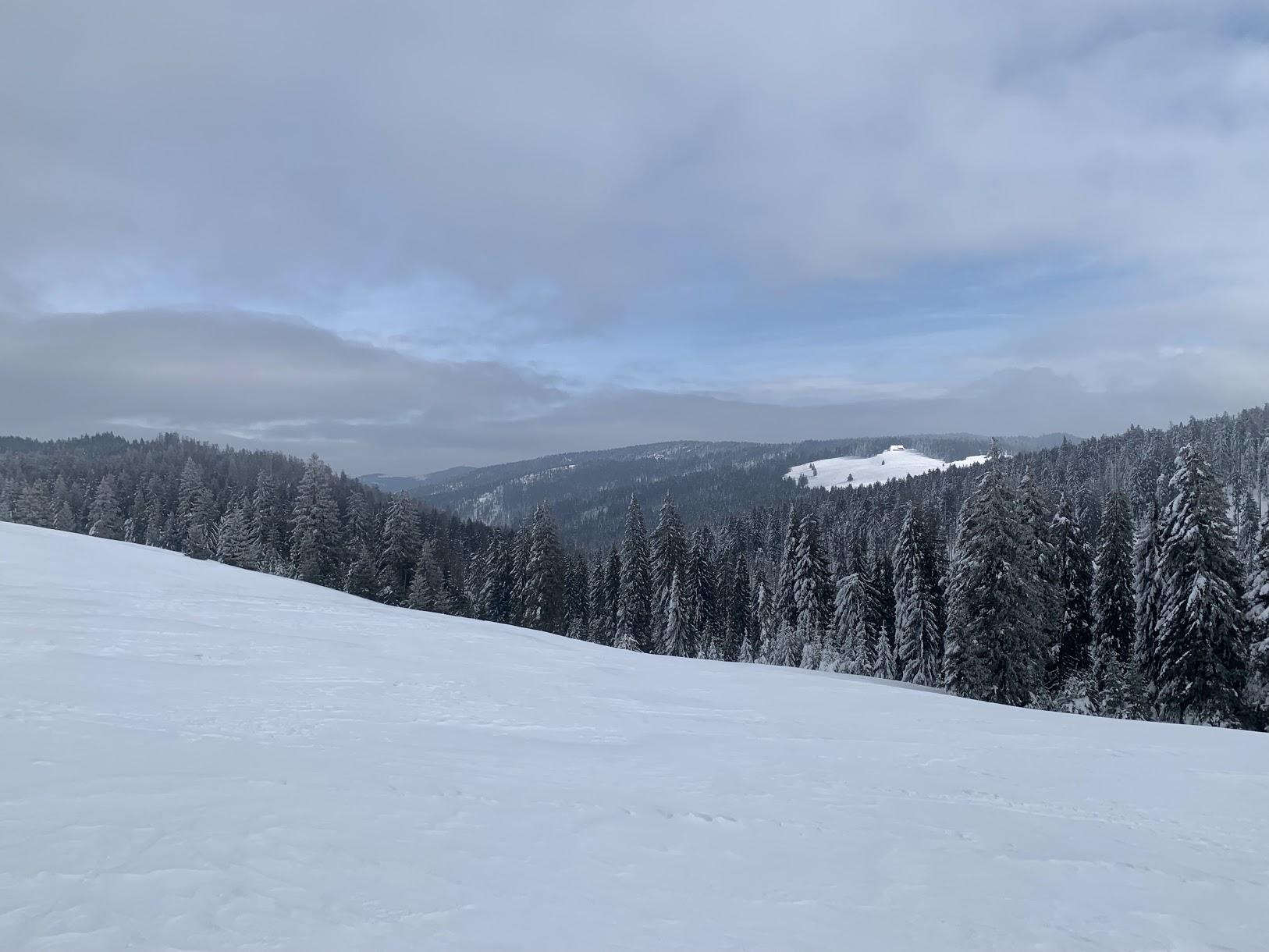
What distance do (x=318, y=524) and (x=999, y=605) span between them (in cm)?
4291

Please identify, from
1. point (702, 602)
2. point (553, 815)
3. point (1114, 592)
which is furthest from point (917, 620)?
point (553, 815)

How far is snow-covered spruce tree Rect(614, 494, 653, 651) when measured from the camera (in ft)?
191

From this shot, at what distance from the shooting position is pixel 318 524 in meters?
47.5

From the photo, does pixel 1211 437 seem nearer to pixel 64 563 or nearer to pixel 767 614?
pixel 767 614

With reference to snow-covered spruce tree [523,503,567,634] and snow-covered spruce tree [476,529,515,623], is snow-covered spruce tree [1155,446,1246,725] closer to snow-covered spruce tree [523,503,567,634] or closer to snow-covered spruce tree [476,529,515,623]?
snow-covered spruce tree [523,503,567,634]

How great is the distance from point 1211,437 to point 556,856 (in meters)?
176

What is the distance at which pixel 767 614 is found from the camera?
55.2 m

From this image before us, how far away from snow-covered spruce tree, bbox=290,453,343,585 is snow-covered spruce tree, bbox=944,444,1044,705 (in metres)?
40.6

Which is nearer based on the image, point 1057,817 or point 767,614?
point 1057,817

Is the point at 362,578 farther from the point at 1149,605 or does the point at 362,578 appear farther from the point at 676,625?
the point at 1149,605

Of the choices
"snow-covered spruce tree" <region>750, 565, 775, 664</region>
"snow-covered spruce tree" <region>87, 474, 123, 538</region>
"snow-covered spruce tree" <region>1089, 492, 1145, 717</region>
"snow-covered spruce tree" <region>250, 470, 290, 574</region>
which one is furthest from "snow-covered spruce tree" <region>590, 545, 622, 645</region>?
"snow-covered spruce tree" <region>87, 474, 123, 538</region>

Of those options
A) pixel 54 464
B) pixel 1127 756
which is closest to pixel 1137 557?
pixel 1127 756

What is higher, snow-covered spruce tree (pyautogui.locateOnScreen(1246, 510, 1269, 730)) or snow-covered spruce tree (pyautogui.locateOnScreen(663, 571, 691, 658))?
snow-covered spruce tree (pyautogui.locateOnScreen(1246, 510, 1269, 730))

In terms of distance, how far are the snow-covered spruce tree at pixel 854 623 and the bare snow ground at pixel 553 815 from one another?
29.6 metres
